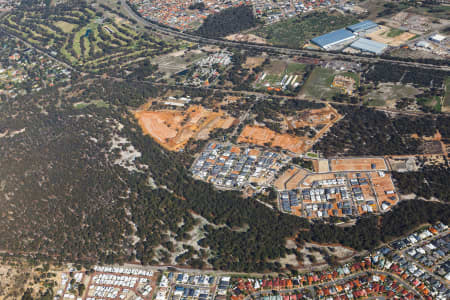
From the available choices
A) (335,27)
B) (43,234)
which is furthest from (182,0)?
(43,234)

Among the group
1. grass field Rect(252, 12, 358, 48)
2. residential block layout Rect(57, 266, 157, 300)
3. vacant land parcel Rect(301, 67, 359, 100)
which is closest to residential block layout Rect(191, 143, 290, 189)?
residential block layout Rect(57, 266, 157, 300)

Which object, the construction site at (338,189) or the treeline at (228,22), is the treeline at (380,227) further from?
the treeline at (228,22)

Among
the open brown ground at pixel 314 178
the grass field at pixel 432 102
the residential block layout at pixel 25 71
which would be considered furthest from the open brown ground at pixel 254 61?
the residential block layout at pixel 25 71

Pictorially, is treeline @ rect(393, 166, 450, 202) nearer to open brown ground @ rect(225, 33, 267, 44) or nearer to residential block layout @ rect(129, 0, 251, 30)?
open brown ground @ rect(225, 33, 267, 44)

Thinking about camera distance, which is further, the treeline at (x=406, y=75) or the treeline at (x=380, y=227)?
the treeline at (x=406, y=75)

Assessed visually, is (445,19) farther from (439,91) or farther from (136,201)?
(136,201)

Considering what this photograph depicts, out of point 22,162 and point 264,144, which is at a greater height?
point 264,144
